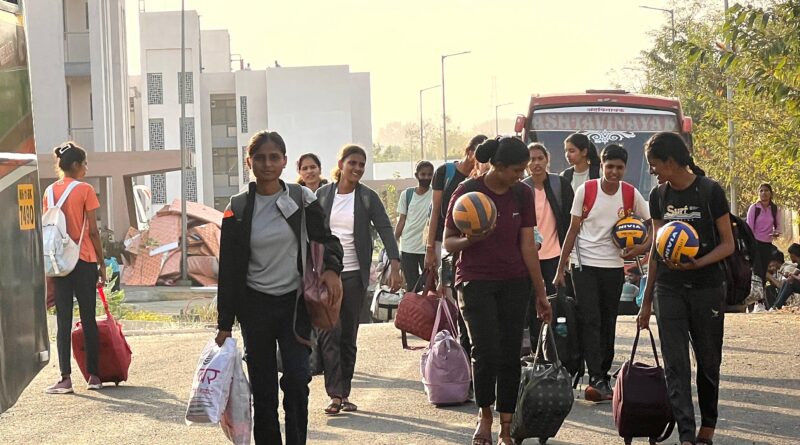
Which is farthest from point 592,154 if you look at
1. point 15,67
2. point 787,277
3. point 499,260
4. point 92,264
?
point 787,277

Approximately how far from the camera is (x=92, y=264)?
1154 cm

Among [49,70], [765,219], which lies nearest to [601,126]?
[765,219]

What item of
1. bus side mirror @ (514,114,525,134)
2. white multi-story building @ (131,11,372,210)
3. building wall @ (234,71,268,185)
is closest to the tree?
bus side mirror @ (514,114,525,134)

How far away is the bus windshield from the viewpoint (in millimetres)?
21219

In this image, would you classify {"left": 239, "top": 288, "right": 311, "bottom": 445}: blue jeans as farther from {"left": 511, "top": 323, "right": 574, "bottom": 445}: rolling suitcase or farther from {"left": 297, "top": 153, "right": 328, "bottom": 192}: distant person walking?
{"left": 297, "top": 153, "right": 328, "bottom": 192}: distant person walking

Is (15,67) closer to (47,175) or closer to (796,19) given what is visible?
(796,19)

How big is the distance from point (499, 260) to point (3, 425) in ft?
13.2

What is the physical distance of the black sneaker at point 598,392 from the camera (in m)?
10.3

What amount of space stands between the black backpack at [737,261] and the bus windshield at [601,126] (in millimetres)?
12981

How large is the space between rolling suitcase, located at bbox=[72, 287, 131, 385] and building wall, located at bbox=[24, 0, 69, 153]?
95.4ft

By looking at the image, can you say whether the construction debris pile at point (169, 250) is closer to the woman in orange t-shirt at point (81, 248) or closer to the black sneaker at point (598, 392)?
the woman in orange t-shirt at point (81, 248)

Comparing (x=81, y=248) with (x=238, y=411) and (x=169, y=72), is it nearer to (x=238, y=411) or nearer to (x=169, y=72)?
(x=238, y=411)

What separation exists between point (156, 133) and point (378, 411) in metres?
75.9

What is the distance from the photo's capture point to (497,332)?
26.9ft
